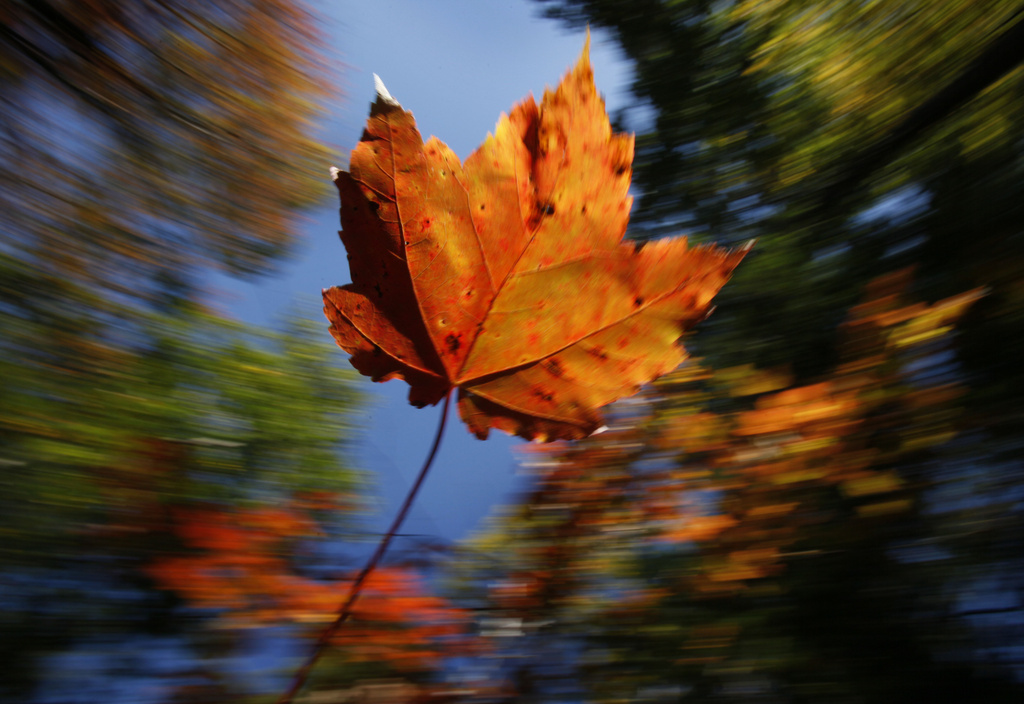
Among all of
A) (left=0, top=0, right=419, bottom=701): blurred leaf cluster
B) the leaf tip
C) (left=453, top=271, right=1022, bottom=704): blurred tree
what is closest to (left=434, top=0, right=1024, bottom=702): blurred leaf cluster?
(left=453, top=271, right=1022, bottom=704): blurred tree

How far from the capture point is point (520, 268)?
0.39 metres

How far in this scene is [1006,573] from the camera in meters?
0.43

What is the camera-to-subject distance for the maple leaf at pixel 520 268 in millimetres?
350

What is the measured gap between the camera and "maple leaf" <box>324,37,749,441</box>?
350mm

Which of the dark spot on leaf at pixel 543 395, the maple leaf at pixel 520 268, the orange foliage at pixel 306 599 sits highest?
the maple leaf at pixel 520 268

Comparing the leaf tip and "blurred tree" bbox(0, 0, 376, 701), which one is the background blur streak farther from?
the leaf tip

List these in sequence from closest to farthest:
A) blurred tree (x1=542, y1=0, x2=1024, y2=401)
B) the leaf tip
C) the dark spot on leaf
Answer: the leaf tip → the dark spot on leaf → blurred tree (x1=542, y1=0, x2=1024, y2=401)

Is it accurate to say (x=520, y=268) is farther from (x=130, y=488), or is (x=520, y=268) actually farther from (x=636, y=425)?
(x=130, y=488)

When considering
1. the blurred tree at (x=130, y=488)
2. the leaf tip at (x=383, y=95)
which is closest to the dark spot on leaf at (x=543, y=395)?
the leaf tip at (x=383, y=95)

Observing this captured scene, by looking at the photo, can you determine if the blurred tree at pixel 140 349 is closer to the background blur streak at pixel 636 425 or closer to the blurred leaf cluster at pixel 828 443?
the background blur streak at pixel 636 425

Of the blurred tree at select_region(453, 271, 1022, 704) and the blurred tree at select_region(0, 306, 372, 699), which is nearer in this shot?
the blurred tree at select_region(453, 271, 1022, 704)

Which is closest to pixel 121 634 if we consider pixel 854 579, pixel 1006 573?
pixel 854 579

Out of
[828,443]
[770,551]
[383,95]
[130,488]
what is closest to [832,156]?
[828,443]

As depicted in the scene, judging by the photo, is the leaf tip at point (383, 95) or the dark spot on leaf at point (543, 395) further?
the dark spot on leaf at point (543, 395)
